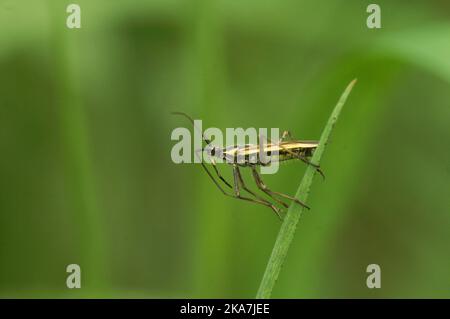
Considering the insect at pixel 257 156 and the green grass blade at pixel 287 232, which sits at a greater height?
the insect at pixel 257 156

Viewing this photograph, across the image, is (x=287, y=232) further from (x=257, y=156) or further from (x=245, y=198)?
(x=245, y=198)

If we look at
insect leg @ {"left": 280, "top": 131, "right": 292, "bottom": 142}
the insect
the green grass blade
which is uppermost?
insect leg @ {"left": 280, "top": 131, "right": 292, "bottom": 142}

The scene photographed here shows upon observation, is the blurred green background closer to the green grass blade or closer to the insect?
the insect

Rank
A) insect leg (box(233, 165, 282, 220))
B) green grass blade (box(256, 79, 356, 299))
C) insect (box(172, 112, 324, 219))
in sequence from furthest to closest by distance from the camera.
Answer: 1. insect leg (box(233, 165, 282, 220))
2. insect (box(172, 112, 324, 219))
3. green grass blade (box(256, 79, 356, 299))

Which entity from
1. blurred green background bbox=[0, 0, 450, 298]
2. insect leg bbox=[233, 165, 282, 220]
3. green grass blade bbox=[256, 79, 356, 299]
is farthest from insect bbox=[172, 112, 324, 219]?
green grass blade bbox=[256, 79, 356, 299]

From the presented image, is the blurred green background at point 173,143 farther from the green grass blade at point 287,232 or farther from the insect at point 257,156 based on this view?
the green grass blade at point 287,232

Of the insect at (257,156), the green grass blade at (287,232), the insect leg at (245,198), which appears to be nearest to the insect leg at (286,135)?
the insect at (257,156)

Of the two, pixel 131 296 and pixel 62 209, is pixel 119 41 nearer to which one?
pixel 62 209
